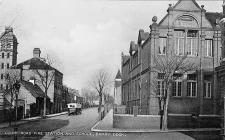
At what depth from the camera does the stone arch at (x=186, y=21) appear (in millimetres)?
34781

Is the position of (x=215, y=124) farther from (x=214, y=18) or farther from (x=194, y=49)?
A: (x=214, y=18)

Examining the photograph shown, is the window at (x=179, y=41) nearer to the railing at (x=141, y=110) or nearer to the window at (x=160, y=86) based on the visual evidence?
the window at (x=160, y=86)

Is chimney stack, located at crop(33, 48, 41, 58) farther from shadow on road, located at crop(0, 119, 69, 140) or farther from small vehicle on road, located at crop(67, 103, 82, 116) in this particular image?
shadow on road, located at crop(0, 119, 69, 140)

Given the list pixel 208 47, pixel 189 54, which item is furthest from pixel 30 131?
pixel 208 47

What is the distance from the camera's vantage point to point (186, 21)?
34.9 m

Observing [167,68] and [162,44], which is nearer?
[167,68]

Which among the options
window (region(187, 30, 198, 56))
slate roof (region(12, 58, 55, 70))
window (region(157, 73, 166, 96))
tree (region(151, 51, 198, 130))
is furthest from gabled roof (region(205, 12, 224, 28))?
slate roof (region(12, 58, 55, 70))

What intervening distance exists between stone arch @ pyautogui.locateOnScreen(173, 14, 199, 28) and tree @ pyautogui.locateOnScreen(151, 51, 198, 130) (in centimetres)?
331

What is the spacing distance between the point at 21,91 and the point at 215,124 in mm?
37917

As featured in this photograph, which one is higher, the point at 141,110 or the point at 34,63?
the point at 34,63

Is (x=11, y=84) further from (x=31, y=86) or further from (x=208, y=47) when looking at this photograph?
(x=208, y=47)

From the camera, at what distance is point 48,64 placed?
66125 mm

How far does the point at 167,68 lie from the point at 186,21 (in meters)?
6.31

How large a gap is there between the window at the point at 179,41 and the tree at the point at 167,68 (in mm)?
973
